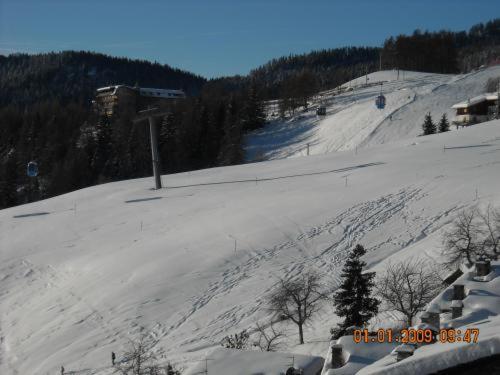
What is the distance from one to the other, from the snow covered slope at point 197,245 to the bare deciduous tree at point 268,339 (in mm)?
610

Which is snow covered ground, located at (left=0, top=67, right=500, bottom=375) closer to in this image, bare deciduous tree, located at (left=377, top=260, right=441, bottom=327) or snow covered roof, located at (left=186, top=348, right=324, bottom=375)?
bare deciduous tree, located at (left=377, top=260, right=441, bottom=327)

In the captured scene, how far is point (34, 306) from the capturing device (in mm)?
21391

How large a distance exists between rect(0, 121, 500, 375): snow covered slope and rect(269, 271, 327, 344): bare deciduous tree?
0.60 metres

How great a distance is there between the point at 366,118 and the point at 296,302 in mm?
52241

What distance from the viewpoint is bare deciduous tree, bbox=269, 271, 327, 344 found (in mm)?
17234

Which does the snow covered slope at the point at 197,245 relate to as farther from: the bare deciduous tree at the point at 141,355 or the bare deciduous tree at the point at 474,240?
the bare deciduous tree at the point at 474,240

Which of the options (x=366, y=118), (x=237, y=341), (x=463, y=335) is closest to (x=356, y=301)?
(x=237, y=341)

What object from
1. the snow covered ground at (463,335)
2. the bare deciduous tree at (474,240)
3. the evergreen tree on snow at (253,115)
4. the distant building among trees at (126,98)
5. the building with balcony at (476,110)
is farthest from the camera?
the distant building among trees at (126,98)

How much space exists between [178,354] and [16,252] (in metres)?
14.3

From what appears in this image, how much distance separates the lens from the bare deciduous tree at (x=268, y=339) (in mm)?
15663

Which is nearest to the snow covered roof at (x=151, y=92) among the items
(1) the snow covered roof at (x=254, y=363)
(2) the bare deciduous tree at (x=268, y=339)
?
(2) the bare deciduous tree at (x=268, y=339)
